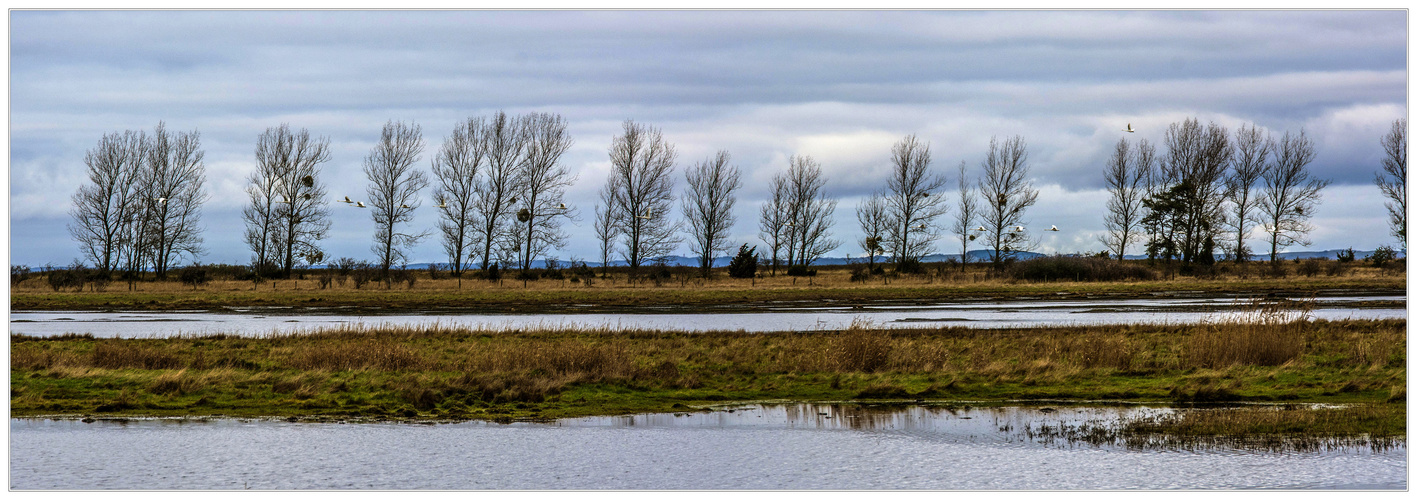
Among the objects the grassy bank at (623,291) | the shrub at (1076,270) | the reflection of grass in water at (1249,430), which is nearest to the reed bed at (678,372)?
the reflection of grass in water at (1249,430)

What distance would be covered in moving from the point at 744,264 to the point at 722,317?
1380 inches

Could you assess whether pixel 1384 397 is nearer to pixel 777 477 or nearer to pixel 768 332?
pixel 777 477

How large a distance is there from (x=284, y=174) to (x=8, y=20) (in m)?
69.2

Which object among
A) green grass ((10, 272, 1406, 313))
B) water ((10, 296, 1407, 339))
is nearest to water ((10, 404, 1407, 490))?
water ((10, 296, 1407, 339))

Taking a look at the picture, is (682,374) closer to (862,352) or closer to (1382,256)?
(862,352)

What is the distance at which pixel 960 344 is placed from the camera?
78.3 feet

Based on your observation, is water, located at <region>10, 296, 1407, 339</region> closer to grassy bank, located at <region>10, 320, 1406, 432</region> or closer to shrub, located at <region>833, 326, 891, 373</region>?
grassy bank, located at <region>10, 320, 1406, 432</region>

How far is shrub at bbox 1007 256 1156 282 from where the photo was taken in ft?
223

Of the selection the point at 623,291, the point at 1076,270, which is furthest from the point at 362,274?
the point at 1076,270

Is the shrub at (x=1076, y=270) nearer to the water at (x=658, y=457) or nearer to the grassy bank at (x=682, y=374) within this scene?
the grassy bank at (x=682, y=374)

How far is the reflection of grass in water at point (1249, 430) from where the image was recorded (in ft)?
40.0

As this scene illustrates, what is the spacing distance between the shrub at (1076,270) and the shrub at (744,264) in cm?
1783

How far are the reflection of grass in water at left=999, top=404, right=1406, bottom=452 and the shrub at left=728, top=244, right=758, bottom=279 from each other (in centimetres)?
5666

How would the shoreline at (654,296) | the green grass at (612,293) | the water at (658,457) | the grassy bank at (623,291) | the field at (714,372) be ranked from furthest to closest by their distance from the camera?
1. the grassy bank at (623,291)
2. the green grass at (612,293)
3. the shoreline at (654,296)
4. the field at (714,372)
5. the water at (658,457)
